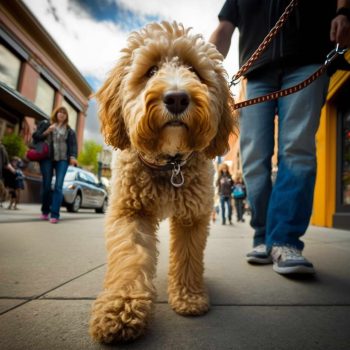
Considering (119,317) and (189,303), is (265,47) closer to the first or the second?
(189,303)

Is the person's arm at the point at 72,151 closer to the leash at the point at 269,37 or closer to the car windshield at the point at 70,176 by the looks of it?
the leash at the point at 269,37

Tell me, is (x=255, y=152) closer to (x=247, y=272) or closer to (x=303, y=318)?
(x=247, y=272)

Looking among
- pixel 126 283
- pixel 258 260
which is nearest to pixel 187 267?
pixel 126 283

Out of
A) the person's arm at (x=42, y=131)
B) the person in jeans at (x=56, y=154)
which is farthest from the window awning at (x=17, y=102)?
the person in jeans at (x=56, y=154)

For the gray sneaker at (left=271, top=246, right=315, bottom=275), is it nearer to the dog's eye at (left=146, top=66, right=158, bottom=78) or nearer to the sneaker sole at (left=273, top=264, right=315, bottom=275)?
the sneaker sole at (left=273, top=264, right=315, bottom=275)

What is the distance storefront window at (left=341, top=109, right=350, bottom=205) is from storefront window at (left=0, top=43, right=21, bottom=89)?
1779 cm

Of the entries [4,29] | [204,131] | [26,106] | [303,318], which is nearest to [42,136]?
[204,131]

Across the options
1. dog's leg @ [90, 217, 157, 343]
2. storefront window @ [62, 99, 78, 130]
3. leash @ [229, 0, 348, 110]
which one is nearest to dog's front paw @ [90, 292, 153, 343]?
dog's leg @ [90, 217, 157, 343]

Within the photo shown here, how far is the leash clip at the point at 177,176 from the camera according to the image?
6.39 ft

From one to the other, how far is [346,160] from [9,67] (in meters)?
19.0

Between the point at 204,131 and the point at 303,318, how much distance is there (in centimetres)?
119

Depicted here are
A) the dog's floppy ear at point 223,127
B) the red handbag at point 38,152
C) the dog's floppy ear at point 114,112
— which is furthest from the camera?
the red handbag at point 38,152

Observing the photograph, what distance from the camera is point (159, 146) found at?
1.87 m

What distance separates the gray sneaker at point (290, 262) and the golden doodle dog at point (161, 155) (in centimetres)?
86
